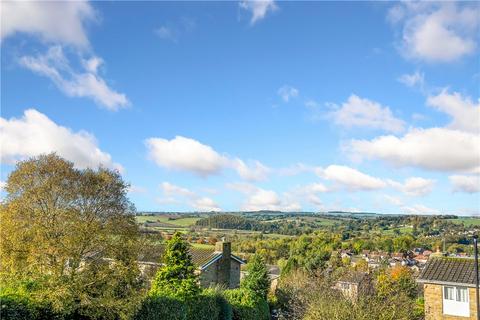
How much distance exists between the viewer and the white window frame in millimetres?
22109

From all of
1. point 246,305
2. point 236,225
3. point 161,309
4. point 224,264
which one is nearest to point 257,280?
point 246,305

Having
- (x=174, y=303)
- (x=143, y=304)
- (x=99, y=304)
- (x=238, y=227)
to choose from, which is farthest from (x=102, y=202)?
(x=238, y=227)

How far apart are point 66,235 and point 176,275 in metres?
9.65

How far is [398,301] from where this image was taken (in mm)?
17875

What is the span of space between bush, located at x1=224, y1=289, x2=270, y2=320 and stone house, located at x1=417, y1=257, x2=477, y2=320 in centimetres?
1202

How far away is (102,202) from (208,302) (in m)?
11.7

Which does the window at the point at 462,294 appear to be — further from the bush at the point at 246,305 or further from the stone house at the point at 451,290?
the bush at the point at 246,305

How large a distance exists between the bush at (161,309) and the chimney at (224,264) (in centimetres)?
1541

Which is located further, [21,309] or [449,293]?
[449,293]

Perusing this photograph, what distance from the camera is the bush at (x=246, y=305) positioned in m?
28.7

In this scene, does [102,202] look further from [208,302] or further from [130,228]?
[208,302]

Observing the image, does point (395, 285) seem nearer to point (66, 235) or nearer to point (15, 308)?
point (66, 235)

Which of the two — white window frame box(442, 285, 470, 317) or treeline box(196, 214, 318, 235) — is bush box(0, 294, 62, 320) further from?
treeline box(196, 214, 318, 235)

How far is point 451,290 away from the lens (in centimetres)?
2261
